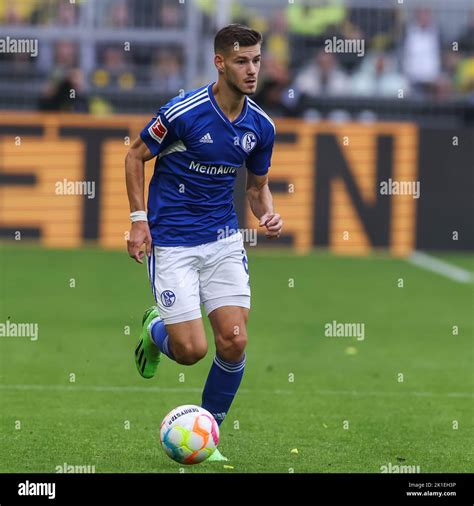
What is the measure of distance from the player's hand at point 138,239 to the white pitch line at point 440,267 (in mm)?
10082

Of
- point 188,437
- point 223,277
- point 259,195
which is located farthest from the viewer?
point 259,195

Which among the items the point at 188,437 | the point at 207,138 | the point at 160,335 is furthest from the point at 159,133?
the point at 188,437

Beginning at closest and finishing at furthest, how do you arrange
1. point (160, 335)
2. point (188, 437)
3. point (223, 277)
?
point (188, 437)
point (223, 277)
point (160, 335)

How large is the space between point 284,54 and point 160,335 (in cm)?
1434

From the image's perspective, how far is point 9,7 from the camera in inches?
834

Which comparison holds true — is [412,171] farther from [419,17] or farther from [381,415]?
[381,415]

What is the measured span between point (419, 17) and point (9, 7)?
638 centimetres

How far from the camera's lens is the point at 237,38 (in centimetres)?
765

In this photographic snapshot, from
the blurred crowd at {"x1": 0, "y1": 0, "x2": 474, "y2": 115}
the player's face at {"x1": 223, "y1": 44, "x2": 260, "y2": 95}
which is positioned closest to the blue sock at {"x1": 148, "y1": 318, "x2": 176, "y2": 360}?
the player's face at {"x1": 223, "y1": 44, "x2": 260, "y2": 95}

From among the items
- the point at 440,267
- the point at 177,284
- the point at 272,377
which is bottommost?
the point at 272,377

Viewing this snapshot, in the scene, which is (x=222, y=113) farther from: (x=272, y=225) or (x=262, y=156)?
(x=272, y=225)

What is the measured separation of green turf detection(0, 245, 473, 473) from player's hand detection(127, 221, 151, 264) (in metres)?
1.12
